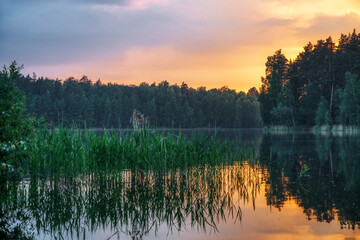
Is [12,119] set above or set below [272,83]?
below

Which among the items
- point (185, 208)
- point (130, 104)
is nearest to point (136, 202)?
point (185, 208)

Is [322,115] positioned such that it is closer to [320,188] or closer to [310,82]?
[310,82]

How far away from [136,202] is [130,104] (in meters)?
140

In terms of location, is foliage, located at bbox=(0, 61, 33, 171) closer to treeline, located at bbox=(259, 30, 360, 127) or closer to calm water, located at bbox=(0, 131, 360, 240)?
calm water, located at bbox=(0, 131, 360, 240)

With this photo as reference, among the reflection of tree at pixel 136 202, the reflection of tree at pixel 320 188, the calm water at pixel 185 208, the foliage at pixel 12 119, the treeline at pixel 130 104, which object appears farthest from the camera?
the treeline at pixel 130 104

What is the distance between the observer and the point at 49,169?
1242 centimetres

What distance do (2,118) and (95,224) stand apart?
516cm

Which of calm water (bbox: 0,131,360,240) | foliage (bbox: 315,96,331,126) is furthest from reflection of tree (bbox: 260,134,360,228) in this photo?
foliage (bbox: 315,96,331,126)

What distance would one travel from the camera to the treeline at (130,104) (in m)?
126

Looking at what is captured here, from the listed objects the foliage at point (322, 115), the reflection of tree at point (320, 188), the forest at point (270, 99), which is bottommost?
the reflection of tree at point (320, 188)

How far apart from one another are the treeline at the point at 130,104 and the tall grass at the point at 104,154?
108224 mm

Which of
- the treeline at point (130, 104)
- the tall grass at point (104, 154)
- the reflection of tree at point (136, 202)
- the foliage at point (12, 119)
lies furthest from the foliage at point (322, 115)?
the treeline at point (130, 104)

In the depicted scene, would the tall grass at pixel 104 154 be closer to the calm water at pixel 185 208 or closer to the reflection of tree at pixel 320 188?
the calm water at pixel 185 208

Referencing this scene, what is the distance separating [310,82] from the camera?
85.9 m
